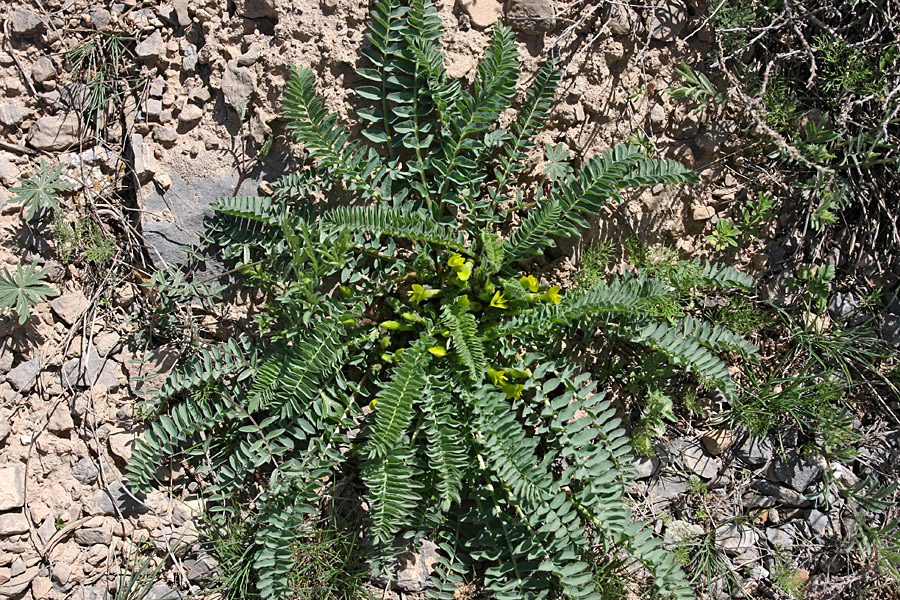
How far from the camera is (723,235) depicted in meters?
3.62

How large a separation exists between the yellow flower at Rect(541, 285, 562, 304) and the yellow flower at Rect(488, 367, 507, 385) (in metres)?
0.40

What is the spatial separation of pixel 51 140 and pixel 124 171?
1.34 ft

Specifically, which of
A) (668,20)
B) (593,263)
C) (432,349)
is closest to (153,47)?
(432,349)

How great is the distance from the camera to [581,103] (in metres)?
3.48

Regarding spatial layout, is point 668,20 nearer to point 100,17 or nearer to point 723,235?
point 723,235

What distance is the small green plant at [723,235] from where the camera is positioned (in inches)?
142

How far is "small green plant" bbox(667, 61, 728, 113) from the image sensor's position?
11.2 feet

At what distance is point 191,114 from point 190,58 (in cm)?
30

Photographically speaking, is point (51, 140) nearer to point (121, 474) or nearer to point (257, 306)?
point (257, 306)

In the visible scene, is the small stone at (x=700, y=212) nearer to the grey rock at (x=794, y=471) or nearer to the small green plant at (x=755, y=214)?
the small green plant at (x=755, y=214)

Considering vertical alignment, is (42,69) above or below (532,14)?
below

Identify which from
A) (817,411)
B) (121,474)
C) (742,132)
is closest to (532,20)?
(742,132)

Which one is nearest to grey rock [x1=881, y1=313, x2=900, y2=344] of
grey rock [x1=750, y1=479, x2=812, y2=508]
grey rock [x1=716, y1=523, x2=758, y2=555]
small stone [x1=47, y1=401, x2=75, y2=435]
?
grey rock [x1=750, y1=479, x2=812, y2=508]

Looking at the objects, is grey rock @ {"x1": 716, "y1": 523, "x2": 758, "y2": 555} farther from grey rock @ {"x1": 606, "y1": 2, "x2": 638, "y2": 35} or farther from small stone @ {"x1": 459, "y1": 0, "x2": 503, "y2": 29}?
small stone @ {"x1": 459, "y1": 0, "x2": 503, "y2": 29}
